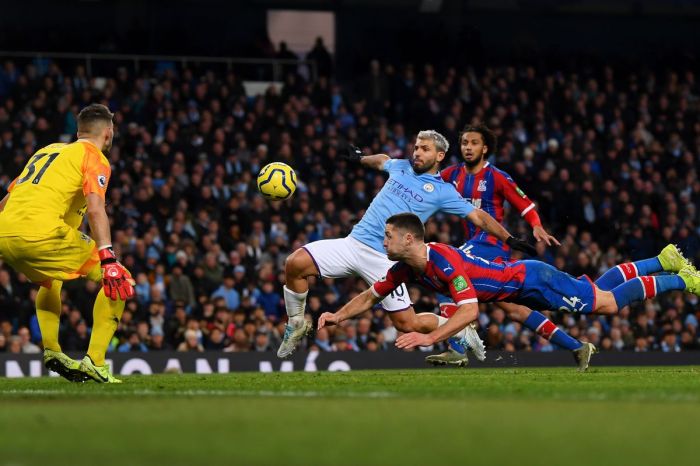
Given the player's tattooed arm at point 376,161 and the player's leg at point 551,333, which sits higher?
the player's tattooed arm at point 376,161

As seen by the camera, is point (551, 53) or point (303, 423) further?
point (551, 53)

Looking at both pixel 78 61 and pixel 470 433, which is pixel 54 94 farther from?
pixel 470 433

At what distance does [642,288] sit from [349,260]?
2.84 m

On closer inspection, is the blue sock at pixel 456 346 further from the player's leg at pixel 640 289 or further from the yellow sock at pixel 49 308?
the yellow sock at pixel 49 308

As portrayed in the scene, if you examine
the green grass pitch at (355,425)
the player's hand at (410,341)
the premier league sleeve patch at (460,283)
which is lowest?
the green grass pitch at (355,425)

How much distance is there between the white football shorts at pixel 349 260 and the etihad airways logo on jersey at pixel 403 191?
2.19ft

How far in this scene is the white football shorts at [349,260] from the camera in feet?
40.7

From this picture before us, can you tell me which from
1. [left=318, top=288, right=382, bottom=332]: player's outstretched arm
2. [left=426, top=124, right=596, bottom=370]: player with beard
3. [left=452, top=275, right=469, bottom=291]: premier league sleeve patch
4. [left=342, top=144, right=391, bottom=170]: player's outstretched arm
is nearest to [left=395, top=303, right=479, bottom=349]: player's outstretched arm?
[left=452, top=275, right=469, bottom=291]: premier league sleeve patch

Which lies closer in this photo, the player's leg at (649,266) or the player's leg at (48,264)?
the player's leg at (48,264)

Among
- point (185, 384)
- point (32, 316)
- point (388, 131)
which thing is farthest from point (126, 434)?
point (388, 131)

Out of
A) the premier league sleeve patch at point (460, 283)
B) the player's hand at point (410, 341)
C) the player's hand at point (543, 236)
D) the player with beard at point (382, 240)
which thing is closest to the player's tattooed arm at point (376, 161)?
the player with beard at point (382, 240)

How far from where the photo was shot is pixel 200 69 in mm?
29000

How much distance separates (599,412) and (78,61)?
22788mm

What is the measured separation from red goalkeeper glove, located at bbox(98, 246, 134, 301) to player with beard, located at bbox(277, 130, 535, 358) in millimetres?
2641
